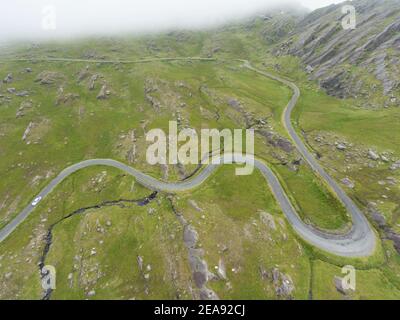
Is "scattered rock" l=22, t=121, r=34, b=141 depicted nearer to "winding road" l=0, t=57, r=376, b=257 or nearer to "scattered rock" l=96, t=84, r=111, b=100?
"winding road" l=0, t=57, r=376, b=257

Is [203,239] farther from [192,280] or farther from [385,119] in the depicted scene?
[385,119]

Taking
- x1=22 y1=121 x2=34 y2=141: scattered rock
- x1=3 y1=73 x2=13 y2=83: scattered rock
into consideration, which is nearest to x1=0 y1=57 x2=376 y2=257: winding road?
x1=22 y1=121 x2=34 y2=141: scattered rock

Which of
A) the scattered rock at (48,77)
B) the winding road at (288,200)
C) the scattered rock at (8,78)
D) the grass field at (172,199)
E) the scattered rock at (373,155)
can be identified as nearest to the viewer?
the grass field at (172,199)

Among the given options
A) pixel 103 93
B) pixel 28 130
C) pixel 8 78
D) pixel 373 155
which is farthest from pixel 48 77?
pixel 373 155

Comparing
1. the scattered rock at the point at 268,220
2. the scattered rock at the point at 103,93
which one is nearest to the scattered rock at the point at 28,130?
the scattered rock at the point at 103,93

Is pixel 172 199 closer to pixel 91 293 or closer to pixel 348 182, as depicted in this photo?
pixel 91 293

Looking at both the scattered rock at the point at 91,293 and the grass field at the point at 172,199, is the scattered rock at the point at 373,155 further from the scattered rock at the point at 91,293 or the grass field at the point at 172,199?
the scattered rock at the point at 91,293
